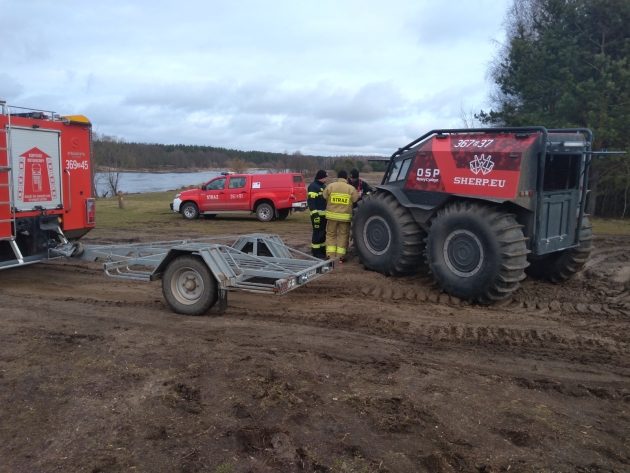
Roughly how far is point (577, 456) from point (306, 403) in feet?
6.51

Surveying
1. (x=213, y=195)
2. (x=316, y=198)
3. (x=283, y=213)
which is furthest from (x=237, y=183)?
(x=316, y=198)

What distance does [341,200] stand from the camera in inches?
408

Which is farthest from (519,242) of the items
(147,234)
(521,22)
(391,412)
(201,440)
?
(521,22)

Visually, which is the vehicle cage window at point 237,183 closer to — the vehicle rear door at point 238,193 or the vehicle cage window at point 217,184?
the vehicle rear door at point 238,193

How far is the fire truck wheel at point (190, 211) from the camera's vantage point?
21297 millimetres

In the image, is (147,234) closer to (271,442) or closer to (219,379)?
(219,379)

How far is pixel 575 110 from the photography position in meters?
21.9

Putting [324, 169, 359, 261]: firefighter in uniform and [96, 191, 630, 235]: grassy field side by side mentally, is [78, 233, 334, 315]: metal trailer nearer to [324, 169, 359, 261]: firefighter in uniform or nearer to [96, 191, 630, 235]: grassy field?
[324, 169, 359, 261]: firefighter in uniform

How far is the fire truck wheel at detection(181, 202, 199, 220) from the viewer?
2130cm

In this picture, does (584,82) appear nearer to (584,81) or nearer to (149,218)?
(584,81)

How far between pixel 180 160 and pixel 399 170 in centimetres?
6272

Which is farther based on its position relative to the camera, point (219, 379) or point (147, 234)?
point (147, 234)

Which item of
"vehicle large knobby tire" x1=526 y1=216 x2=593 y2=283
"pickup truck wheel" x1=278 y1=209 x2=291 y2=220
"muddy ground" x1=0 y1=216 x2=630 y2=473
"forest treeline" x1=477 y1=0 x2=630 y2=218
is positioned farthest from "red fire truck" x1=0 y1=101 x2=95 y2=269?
"forest treeline" x1=477 y1=0 x2=630 y2=218

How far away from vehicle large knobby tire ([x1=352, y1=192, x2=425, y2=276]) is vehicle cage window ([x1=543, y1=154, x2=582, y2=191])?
208 centimetres
